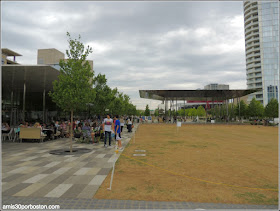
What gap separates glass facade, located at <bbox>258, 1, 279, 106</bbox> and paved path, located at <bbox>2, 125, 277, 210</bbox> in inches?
4077

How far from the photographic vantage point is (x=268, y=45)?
9231 centimetres

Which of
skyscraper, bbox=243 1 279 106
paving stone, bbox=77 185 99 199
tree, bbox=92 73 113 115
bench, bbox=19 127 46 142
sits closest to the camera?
paving stone, bbox=77 185 99 199

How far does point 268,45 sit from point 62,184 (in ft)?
370

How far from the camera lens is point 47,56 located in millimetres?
81625

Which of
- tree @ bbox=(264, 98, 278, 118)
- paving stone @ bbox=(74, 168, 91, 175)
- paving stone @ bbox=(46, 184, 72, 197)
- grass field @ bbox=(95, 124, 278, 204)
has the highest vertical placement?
tree @ bbox=(264, 98, 278, 118)

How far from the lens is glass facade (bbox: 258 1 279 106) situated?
9044cm

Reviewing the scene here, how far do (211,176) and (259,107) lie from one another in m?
67.6

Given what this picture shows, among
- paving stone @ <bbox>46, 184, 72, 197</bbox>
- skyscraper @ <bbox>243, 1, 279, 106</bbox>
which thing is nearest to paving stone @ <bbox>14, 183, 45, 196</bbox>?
paving stone @ <bbox>46, 184, 72, 197</bbox>

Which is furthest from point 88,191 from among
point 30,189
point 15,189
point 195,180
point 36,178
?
point 195,180

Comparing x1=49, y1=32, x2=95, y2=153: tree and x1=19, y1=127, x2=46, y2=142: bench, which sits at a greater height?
x1=49, y1=32, x2=95, y2=153: tree

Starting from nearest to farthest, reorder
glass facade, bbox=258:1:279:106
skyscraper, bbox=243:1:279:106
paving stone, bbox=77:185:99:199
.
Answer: paving stone, bbox=77:185:99:199
glass facade, bbox=258:1:279:106
skyscraper, bbox=243:1:279:106

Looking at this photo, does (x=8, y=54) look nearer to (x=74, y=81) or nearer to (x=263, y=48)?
(x=74, y=81)

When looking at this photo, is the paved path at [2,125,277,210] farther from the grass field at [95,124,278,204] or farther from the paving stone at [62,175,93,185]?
the grass field at [95,124,278,204]

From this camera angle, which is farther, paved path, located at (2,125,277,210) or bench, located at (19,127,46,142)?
bench, located at (19,127,46,142)
